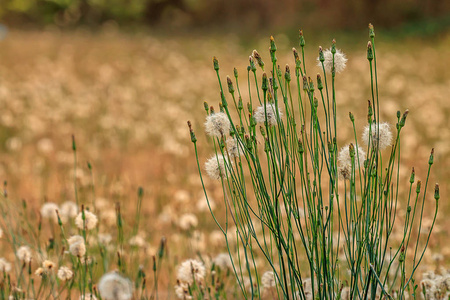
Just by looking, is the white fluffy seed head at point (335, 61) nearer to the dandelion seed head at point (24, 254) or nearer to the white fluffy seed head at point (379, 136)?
the white fluffy seed head at point (379, 136)

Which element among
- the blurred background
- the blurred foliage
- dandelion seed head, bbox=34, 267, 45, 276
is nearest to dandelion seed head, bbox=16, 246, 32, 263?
dandelion seed head, bbox=34, 267, 45, 276

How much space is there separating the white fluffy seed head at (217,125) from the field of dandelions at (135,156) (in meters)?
0.34

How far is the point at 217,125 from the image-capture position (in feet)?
5.86

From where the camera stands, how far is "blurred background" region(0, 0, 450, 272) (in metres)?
4.79

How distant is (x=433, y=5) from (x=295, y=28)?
3.88 m

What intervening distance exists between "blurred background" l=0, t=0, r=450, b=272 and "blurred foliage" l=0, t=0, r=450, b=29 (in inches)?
1.6

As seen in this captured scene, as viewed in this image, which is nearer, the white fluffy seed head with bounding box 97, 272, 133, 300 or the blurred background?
the white fluffy seed head with bounding box 97, 272, 133, 300

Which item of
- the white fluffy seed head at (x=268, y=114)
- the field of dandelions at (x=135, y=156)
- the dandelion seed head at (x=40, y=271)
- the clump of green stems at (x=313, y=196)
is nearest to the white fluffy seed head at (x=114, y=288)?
the field of dandelions at (x=135, y=156)

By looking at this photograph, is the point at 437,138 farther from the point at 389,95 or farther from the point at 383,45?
the point at 383,45

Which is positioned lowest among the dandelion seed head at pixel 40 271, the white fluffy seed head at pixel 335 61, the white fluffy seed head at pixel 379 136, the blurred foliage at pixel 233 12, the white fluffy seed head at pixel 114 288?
the white fluffy seed head at pixel 114 288

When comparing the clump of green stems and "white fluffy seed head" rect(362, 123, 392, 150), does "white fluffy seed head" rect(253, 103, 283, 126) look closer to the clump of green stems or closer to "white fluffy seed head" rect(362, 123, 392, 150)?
the clump of green stems

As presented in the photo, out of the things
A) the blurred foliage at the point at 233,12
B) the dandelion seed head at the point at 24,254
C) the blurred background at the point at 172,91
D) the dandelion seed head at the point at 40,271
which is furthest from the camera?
the blurred foliage at the point at 233,12

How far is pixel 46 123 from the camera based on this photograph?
709 centimetres

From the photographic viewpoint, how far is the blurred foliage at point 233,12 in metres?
15.1
